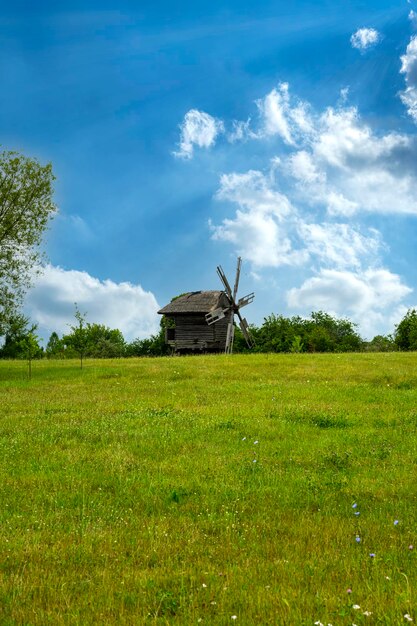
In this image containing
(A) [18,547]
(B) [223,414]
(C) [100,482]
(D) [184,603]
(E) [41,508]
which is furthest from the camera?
(B) [223,414]

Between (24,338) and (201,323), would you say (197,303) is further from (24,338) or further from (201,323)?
(24,338)

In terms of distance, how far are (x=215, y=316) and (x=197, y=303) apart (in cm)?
271

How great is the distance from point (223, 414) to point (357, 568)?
1081 cm

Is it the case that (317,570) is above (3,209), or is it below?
below

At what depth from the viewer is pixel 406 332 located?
63656 millimetres

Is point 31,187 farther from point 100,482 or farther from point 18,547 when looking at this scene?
point 18,547

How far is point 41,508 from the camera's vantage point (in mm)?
8719

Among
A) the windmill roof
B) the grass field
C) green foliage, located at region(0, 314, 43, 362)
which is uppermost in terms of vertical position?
the windmill roof

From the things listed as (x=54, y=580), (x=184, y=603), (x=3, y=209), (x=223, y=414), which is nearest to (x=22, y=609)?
(x=54, y=580)

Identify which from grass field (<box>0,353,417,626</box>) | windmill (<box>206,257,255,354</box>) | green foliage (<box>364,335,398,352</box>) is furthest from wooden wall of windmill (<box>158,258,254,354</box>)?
grass field (<box>0,353,417,626</box>)

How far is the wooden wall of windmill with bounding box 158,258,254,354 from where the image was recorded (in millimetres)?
62000

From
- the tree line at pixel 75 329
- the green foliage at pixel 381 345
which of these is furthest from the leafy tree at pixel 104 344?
the green foliage at pixel 381 345

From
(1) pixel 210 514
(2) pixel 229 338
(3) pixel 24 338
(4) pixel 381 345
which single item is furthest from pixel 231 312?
(1) pixel 210 514

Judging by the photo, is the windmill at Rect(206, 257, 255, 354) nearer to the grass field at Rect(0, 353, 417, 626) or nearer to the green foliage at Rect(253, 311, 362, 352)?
the green foliage at Rect(253, 311, 362, 352)
